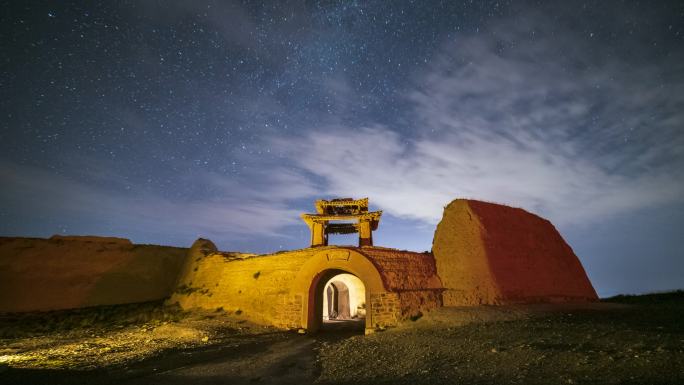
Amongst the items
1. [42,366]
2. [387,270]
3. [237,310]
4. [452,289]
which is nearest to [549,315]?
[452,289]

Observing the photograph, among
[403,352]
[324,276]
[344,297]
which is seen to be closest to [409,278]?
[324,276]

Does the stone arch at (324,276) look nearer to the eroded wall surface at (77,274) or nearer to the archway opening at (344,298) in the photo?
the archway opening at (344,298)

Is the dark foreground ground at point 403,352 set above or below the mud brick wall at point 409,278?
below

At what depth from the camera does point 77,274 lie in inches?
613

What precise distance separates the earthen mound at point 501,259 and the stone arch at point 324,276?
2542 millimetres

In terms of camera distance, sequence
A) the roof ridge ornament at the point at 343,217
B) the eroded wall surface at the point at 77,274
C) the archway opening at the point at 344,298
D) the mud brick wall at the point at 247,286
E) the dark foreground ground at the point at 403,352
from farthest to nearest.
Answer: the roof ridge ornament at the point at 343,217 → the archway opening at the point at 344,298 → the eroded wall surface at the point at 77,274 → the mud brick wall at the point at 247,286 → the dark foreground ground at the point at 403,352

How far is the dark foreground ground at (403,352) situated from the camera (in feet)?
16.0

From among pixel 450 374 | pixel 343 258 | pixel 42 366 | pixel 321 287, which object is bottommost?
pixel 42 366

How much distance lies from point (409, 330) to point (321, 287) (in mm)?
4134

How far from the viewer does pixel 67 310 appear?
47.8 feet

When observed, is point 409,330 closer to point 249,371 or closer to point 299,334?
point 299,334

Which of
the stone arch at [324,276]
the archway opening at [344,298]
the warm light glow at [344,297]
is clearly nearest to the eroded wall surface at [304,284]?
the stone arch at [324,276]

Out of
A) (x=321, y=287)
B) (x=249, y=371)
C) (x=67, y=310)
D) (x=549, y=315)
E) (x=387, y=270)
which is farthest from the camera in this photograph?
(x=67, y=310)

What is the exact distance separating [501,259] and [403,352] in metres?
5.42
